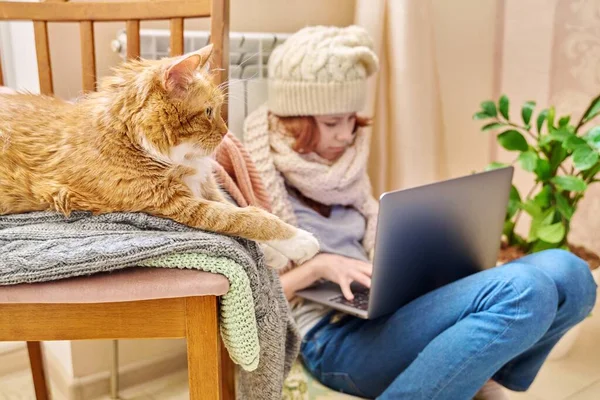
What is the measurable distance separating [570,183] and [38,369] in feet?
3.96

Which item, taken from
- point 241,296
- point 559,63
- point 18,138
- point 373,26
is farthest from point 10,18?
point 559,63

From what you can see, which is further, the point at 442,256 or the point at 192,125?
the point at 442,256

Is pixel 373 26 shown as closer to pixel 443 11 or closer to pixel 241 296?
pixel 443 11

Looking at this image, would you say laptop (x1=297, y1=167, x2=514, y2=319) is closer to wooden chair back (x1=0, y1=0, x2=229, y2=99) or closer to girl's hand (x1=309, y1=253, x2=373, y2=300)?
girl's hand (x1=309, y1=253, x2=373, y2=300)

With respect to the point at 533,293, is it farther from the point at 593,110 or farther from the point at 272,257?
the point at 593,110

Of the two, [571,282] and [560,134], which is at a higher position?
[560,134]

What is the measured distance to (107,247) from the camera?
65 cm

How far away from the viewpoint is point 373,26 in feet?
4.76

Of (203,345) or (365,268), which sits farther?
(365,268)

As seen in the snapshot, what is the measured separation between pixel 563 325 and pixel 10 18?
3.70ft

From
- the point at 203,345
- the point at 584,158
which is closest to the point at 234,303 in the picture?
the point at 203,345

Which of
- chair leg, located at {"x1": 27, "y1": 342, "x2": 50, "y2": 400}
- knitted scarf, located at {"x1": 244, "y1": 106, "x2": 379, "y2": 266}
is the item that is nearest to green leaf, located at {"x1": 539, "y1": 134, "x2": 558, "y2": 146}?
knitted scarf, located at {"x1": 244, "y1": 106, "x2": 379, "y2": 266}

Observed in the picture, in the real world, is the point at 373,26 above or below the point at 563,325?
above

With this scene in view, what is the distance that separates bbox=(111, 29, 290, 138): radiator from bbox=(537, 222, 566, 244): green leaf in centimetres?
73
